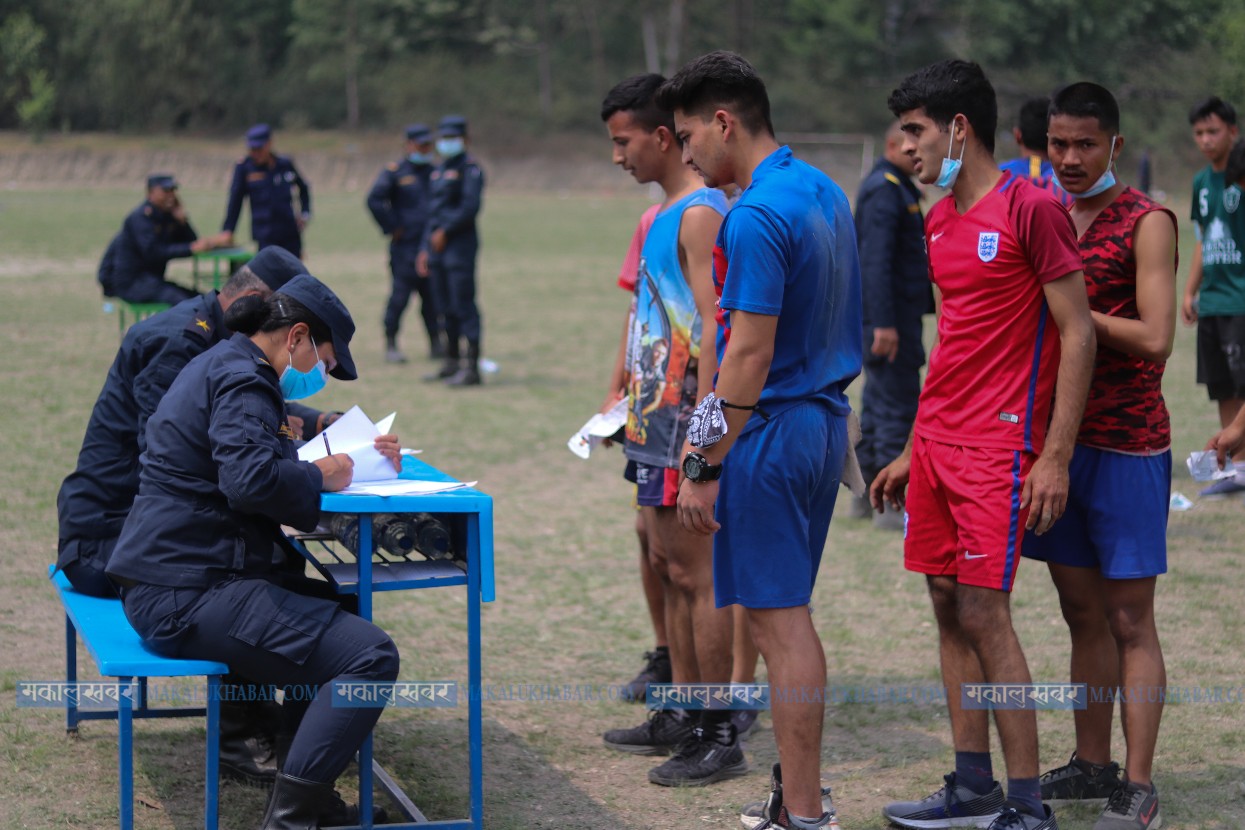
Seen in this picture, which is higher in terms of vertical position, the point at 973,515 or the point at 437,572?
the point at 973,515

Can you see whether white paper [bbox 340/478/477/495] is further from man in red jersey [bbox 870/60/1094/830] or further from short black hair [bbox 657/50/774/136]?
man in red jersey [bbox 870/60/1094/830]

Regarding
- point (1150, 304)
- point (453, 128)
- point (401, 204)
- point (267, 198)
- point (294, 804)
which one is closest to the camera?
point (294, 804)

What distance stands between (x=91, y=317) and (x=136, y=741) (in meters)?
12.3

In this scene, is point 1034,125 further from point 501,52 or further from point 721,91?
point 501,52

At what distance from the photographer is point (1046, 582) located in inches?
268

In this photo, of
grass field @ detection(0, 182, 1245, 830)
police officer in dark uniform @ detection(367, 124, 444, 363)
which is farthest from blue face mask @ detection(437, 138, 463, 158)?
grass field @ detection(0, 182, 1245, 830)

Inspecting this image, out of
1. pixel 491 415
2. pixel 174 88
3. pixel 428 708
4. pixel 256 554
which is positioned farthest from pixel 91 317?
pixel 174 88

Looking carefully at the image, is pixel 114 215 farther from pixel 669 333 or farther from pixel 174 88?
pixel 174 88

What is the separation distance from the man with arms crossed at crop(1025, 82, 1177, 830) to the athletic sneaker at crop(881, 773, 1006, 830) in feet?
1.03

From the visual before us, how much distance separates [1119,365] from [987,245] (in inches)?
24.4

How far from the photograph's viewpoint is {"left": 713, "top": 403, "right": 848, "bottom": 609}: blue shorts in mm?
3697

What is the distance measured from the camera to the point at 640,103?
15.2 ft

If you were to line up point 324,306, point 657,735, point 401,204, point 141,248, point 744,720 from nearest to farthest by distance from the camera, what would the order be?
point 324,306, point 657,735, point 744,720, point 141,248, point 401,204

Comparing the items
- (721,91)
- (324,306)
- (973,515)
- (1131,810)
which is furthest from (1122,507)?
(324,306)
